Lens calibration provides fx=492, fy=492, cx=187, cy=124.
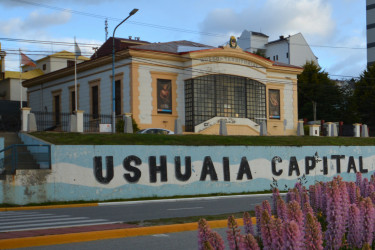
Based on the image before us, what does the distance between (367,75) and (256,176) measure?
40535 mm

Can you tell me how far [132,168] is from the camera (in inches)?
926

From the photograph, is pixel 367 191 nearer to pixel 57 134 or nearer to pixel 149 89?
pixel 57 134

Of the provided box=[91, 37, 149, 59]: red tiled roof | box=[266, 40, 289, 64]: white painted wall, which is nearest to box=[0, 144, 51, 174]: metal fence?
box=[91, 37, 149, 59]: red tiled roof

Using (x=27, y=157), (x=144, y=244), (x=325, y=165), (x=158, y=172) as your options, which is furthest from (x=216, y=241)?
(x=325, y=165)

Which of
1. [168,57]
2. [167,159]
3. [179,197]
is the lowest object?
[179,197]

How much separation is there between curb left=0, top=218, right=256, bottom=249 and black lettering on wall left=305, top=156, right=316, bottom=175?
18.6m

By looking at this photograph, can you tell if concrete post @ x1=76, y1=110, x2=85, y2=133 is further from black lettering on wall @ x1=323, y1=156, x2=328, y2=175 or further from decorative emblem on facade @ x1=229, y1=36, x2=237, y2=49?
decorative emblem on facade @ x1=229, y1=36, x2=237, y2=49

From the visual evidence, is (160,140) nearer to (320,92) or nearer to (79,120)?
(79,120)

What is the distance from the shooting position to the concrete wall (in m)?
21.4

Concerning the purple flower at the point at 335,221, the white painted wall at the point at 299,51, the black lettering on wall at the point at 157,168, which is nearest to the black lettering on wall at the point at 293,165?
the black lettering on wall at the point at 157,168

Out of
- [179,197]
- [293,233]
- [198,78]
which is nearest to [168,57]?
[198,78]

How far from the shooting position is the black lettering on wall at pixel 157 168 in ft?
78.8

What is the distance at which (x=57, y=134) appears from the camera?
2544 cm

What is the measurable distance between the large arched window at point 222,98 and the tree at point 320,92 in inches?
864
